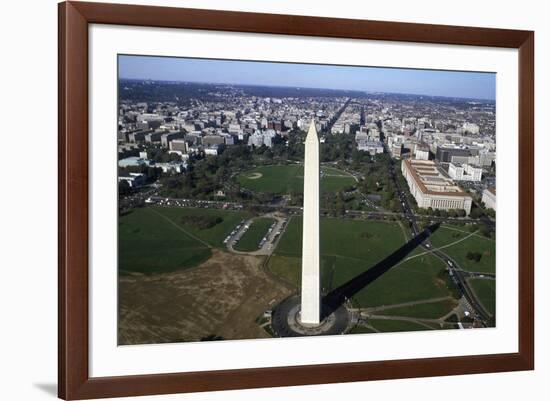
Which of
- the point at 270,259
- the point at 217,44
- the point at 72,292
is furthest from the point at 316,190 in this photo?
the point at 72,292

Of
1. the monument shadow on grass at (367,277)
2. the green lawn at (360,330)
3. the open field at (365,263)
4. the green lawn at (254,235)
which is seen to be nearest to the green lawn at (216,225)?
the green lawn at (254,235)

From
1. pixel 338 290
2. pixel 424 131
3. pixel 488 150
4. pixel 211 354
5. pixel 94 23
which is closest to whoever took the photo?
pixel 94 23

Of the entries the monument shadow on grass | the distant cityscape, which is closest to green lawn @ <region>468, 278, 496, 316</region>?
the distant cityscape

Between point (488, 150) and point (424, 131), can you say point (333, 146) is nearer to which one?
point (424, 131)

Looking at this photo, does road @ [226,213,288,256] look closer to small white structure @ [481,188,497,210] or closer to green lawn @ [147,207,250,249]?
green lawn @ [147,207,250,249]

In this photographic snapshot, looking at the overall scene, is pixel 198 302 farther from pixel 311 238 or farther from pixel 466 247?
pixel 466 247

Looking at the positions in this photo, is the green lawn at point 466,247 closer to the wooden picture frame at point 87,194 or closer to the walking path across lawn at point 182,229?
the wooden picture frame at point 87,194

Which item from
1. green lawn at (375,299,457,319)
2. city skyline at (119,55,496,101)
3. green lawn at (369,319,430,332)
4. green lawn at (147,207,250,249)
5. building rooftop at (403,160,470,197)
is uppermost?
city skyline at (119,55,496,101)
